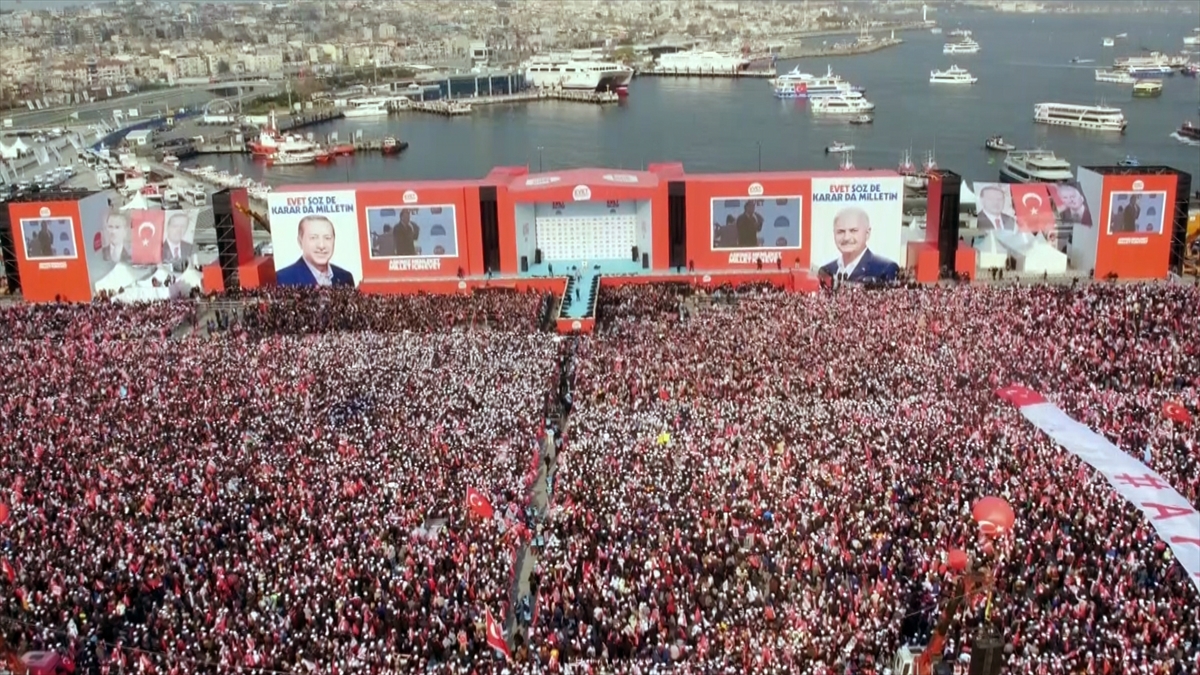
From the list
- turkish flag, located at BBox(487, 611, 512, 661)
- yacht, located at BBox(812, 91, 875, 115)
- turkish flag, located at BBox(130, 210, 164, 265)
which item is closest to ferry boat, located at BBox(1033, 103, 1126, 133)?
yacht, located at BBox(812, 91, 875, 115)

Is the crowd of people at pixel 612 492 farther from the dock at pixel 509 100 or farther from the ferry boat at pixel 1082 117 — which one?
the dock at pixel 509 100

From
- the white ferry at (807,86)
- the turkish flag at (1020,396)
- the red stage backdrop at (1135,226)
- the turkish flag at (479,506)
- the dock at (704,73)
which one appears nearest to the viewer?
the turkish flag at (479,506)

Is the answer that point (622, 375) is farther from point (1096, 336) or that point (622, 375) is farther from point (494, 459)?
point (1096, 336)

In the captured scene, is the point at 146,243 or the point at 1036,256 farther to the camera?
the point at 146,243

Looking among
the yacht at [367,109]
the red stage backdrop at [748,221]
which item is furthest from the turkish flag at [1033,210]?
the yacht at [367,109]

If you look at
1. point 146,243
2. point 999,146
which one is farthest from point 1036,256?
point 999,146

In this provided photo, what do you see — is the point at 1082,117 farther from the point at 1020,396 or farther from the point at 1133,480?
the point at 1133,480
